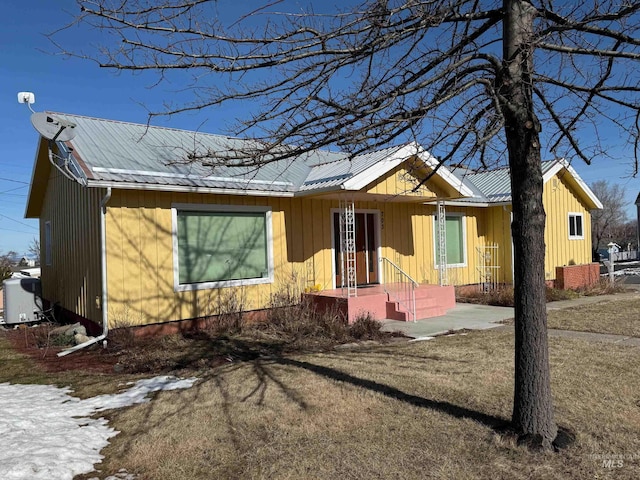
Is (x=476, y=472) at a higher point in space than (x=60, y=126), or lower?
lower

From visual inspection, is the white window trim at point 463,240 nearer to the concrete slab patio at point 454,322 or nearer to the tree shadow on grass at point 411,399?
the concrete slab patio at point 454,322

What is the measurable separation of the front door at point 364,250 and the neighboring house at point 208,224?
28 mm

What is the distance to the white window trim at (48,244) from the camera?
13227 mm

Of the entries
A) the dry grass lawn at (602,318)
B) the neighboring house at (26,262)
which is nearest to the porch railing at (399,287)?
the dry grass lawn at (602,318)

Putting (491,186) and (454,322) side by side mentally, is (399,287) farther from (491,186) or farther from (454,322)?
(491,186)

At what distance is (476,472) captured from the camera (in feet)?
11.7

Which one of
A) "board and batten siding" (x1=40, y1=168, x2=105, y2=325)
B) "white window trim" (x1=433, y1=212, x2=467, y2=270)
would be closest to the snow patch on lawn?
"board and batten siding" (x1=40, y1=168, x2=105, y2=325)

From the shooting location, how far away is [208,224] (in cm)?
996

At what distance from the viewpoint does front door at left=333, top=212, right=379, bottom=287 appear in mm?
12156

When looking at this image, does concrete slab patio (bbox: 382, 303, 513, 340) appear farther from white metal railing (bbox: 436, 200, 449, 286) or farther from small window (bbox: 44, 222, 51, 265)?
small window (bbox: 44, 222, 51, 265)

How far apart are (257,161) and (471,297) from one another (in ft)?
36.8

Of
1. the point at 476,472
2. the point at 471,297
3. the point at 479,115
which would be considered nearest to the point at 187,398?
the point at 476,472

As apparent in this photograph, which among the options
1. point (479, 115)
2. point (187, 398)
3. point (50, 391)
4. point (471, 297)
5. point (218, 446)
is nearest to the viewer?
point (218, 446)

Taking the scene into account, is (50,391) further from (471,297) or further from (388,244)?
(471,297)
